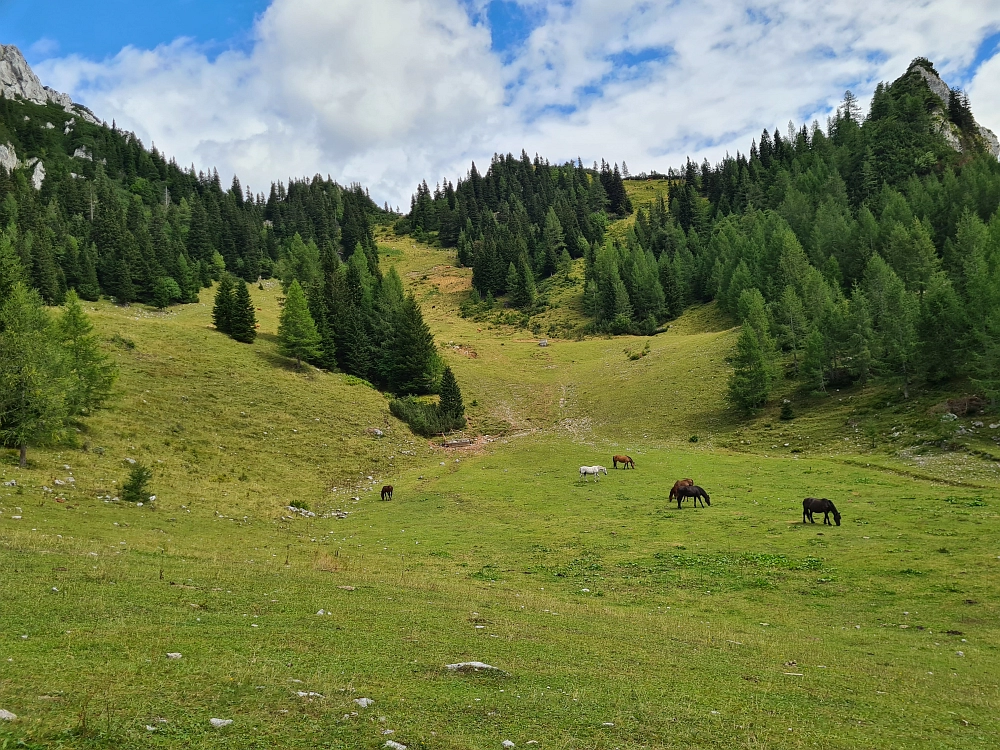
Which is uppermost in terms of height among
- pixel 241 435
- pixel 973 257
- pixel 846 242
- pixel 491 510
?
pixel 846 242

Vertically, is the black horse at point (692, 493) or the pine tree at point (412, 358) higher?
the pine tree at point (412, 358)

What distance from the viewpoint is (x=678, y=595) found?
19.7 metres

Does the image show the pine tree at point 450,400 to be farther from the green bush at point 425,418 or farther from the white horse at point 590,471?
the white horse at point 590,471

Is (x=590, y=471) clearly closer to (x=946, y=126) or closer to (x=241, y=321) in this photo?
(x=241, y=321)

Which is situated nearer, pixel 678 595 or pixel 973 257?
pixel 678 595

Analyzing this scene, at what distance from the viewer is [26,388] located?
3167 cm

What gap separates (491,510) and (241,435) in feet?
89.0

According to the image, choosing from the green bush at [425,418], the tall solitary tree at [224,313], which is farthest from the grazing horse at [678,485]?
the tall solitary tree at [224,313]

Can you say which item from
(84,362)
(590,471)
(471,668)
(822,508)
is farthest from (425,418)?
(471,668)

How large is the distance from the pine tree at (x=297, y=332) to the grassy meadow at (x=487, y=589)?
49.0 ft

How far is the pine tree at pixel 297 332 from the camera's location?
7088 cm

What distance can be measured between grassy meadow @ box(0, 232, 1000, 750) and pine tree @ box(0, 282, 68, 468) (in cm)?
188

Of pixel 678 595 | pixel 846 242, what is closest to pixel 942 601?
pixel 678 595

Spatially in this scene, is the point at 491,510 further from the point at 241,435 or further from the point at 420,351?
the point at 420,351
